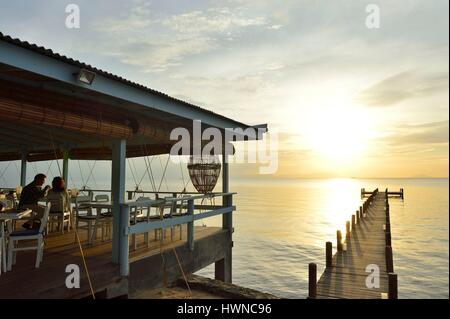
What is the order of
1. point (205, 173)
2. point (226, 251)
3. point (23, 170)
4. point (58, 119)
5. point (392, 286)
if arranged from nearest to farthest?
point (58, 119) < point (392, 286) < point (226, 251) < point (205, 173) < point (23, 170)

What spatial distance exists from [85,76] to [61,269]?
3.20m

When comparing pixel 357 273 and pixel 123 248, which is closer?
pixel 123 248

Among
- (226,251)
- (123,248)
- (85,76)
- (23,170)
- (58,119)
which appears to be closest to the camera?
(85,76)

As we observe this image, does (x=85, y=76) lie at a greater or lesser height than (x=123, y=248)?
greater

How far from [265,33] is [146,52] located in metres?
4.56

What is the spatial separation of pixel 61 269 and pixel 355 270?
28.5 feet

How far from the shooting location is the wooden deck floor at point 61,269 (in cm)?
466

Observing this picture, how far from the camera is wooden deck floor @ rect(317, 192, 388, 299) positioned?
28.7ft

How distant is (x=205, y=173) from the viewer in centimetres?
1039

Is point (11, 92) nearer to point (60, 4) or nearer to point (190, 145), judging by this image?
point (60, 4)

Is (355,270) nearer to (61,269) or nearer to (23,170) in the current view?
(61,269)

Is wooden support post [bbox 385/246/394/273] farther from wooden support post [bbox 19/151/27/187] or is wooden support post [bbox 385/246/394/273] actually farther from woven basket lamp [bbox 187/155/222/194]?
wooden support post [bbox 19/151/27/187]

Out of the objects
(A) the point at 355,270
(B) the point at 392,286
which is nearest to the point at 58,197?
(B) the point at 392,286

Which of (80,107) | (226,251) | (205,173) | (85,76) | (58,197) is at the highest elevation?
(85,76)
